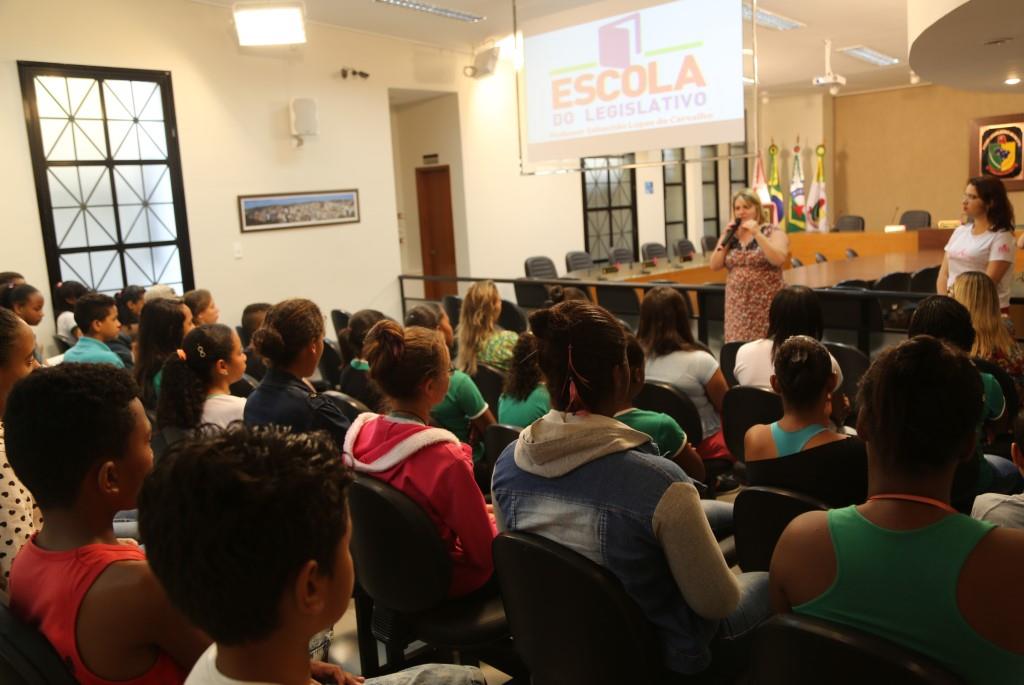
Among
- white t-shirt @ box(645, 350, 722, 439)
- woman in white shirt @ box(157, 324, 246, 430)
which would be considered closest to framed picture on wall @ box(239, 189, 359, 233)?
woman in white shirt @ box(157, 324, 246, 430)

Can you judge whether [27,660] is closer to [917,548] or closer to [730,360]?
[917,548]

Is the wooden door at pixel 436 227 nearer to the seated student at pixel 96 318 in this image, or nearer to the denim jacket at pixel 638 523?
the seated student at pixel 96 318

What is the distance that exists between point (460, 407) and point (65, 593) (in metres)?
1.77

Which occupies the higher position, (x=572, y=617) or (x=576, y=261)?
(x=576, y=261)

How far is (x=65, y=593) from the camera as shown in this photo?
3.76ft

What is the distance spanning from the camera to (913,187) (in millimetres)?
14789

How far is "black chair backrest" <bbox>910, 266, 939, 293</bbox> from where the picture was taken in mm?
6324

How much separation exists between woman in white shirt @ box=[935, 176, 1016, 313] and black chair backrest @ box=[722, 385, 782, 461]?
5.80 feet

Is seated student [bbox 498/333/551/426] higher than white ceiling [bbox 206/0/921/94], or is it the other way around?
white ceiling [bbox 206/0/921/94]

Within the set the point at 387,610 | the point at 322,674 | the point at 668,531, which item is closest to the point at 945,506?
the point at 668,531

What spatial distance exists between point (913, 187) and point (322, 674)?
1604 centimetres

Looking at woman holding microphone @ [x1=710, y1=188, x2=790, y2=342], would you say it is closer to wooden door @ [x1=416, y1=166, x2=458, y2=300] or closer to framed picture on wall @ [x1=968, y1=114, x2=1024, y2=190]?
wooden door @ [x1=416, y1=166, x2=458, y2=300]

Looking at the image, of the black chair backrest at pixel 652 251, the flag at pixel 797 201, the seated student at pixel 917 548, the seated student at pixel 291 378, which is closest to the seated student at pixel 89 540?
the seated student at pixel 917 548

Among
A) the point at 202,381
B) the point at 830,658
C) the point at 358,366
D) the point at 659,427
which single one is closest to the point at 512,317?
the point at 358,366
